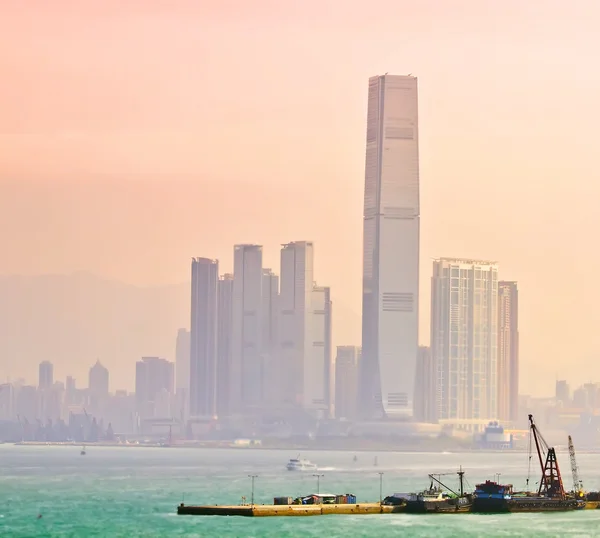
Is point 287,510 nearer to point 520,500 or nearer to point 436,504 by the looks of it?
point 436,504

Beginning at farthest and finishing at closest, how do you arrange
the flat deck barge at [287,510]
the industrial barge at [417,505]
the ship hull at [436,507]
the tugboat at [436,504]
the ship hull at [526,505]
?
the ship hull at [526,505] → the tugboat at [436,504] → the ship hull at [436,507] → the industrial barge at [417,505] → the flat deck barge at [287,510]

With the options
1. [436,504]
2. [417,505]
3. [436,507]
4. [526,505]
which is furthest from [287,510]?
[526,505]

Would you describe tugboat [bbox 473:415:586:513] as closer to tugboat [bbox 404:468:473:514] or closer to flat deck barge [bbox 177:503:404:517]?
tugboat [bbox 404:468:473:514]

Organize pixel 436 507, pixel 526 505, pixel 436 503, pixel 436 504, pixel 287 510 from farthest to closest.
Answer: pixel 526 505 < pixel 436 503 < pixel 436 504 < pixel 436 507 < pixel 287 510

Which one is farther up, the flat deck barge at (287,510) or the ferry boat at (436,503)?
the ferry boat at (436,503)

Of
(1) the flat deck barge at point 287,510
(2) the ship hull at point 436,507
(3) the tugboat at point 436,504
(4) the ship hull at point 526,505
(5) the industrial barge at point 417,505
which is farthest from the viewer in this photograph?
(4) the ship hull at point 526,505

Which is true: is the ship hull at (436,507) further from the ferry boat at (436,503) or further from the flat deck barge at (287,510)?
the flat deck barge at (287,510)

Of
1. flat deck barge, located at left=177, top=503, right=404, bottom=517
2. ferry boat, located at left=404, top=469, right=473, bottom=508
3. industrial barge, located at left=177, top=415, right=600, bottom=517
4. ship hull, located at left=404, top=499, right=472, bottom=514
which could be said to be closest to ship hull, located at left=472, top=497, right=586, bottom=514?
industrial barge, located at left=177, top=415, right=600, bottom=517

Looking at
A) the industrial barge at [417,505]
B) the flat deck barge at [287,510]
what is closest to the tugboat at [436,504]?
the industrial barge at [417,505]

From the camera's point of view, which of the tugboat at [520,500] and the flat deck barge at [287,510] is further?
the tugboat at [520,500]
